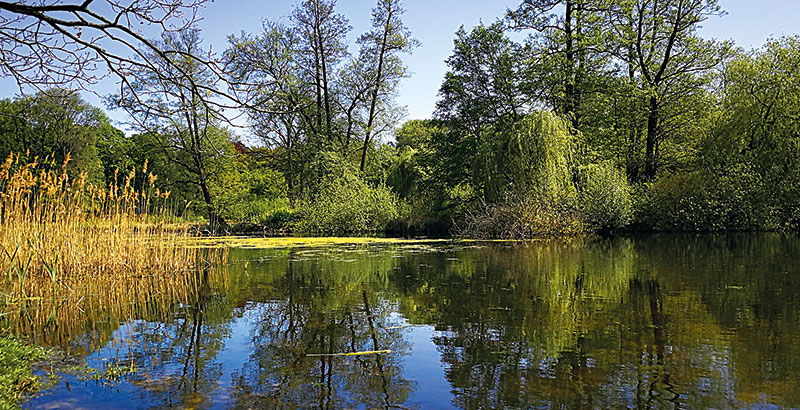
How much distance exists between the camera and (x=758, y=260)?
10.1 meters

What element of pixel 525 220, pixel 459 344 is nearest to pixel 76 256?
pixel 459 344

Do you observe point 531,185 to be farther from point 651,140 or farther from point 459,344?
point 459,344

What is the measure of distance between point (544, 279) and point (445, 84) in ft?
59.4

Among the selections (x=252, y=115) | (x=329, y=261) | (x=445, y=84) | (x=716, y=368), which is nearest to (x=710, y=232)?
(x=445, y=84)

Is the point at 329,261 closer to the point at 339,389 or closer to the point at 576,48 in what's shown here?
the point at 339,389

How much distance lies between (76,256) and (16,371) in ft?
16.6

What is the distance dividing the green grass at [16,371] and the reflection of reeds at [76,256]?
4.64ft

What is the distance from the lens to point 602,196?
1914cm

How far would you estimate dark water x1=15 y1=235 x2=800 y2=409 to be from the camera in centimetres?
311

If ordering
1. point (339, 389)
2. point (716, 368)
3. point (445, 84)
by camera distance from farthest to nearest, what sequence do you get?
point (445, 84)
point (716, 368)
point (339, 389)

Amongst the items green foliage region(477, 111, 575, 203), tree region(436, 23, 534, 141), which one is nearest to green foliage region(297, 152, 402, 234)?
tree region(436, 23, 534, 141)

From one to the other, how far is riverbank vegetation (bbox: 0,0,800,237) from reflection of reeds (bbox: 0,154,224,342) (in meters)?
6.03

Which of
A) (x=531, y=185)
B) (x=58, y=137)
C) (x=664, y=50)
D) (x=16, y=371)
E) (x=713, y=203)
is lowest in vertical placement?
(x=16, y=371)

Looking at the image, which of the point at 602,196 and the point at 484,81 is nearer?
the point at 602,196
